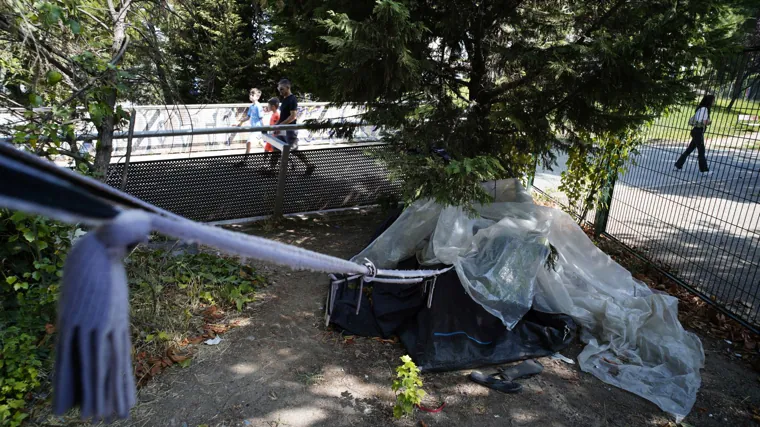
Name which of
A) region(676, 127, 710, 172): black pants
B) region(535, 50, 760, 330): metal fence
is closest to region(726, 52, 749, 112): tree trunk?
region(535, 50, 760, 330): metal fence

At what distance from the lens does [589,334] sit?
3973mm

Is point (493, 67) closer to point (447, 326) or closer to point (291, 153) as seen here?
point (291, 153)

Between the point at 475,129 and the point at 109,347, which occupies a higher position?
the point at 475,129

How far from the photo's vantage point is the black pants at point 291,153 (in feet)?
19.8

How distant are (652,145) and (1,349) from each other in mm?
6558

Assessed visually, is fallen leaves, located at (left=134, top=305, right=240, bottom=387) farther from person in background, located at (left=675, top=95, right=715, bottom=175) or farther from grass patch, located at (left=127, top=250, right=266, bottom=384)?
person in background, located at (left=675, top=95, right=715, bottom=175)

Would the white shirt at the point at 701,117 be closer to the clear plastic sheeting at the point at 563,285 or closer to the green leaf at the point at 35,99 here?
the clear plastic sheeting at the point at 563,285

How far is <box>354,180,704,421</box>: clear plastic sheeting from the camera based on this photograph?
3598 millimetres

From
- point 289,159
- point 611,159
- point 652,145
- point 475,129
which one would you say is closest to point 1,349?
point 289,159

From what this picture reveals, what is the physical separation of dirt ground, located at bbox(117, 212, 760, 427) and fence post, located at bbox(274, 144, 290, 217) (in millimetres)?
2357

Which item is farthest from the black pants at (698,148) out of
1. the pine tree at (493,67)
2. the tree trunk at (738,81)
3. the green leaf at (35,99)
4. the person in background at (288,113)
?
the green leaf at (35,99)

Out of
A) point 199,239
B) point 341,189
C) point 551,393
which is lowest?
point 551,393

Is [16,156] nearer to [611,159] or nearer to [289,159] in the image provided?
[289,159]

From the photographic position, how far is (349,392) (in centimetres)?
328
